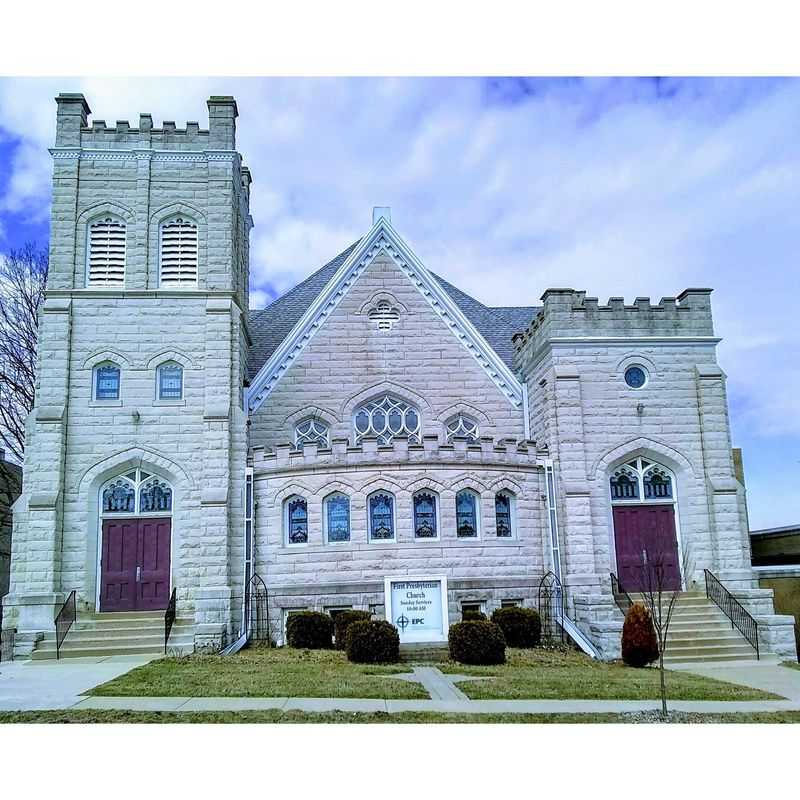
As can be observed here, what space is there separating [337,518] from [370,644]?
15.3ft

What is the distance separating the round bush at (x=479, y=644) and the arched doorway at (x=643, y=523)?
6243mm

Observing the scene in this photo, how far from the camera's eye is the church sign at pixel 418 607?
19.6m

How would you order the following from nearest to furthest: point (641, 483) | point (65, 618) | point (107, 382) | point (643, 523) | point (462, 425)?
1. point (65, 618)
2. point (107, 382)
3. point (643, 523)
4. point (641, 483)
5. point (462, 425)

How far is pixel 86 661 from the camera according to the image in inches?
Answer: 720

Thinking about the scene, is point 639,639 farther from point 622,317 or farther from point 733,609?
point 622,317

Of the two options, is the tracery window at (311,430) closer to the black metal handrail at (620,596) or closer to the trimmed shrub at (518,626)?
the trimmed shrub at (518,626)

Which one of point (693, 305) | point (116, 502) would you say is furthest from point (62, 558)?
point (693, 305)

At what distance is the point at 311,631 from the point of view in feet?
63.0

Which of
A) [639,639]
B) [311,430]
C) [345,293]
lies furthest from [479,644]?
[345,293]

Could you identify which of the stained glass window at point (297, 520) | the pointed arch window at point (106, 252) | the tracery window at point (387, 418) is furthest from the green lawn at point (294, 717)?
the pointed arch window at point (106, 252)

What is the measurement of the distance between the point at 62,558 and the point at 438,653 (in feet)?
30.5
